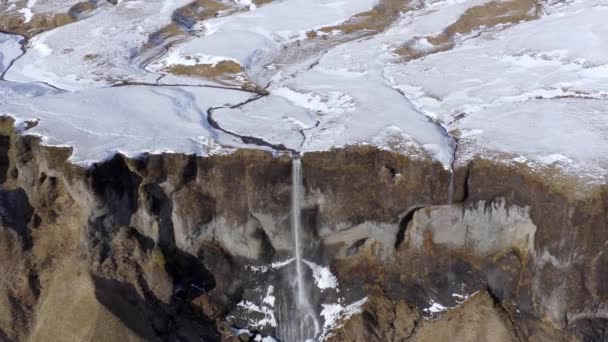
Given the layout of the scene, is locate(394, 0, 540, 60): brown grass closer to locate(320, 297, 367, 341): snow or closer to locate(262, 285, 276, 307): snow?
locate(320, 297, 367, 341): snow

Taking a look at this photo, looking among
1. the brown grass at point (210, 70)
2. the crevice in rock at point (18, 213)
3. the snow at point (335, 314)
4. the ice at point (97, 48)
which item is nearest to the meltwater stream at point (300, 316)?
the snow at point (335, 314)

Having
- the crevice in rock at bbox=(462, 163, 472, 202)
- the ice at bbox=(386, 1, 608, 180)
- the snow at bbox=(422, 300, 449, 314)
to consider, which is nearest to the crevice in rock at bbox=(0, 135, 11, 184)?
the snow at bbox=(422, 300, 449, 314)

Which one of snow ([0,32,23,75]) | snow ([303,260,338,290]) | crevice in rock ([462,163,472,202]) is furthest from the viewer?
snow ([0,32,23,75])

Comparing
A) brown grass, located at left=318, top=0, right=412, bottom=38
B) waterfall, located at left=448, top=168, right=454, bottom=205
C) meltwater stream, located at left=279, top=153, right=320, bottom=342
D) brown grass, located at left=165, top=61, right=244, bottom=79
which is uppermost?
brown grass, located at left=318, top=0, right=412, bottom=38

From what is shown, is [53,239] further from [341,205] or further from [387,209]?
[387,209]

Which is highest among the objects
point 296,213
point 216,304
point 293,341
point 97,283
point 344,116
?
point 344,116

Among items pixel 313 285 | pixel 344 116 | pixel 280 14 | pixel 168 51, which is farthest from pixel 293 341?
pixel 280 14
